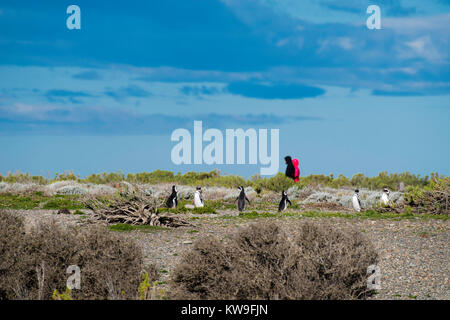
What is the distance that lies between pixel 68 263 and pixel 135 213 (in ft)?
20.6

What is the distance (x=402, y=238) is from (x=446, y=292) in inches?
167

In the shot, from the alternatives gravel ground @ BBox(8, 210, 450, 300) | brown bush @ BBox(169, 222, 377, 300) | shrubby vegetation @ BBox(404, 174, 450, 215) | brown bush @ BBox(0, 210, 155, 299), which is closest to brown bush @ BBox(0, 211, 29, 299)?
brown bush @ BBox(0, 210, 155, 299)

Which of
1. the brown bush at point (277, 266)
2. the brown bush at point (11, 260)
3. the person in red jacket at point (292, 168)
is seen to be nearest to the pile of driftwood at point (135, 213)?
the brown bush at point (11, 260)

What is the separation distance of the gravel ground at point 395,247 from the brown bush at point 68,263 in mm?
797

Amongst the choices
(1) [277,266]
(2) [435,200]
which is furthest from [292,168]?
(1) [277,266]

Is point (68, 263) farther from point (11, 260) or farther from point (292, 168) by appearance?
point (292, 168)

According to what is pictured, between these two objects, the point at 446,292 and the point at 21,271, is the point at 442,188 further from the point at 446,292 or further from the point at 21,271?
the point at 21,271

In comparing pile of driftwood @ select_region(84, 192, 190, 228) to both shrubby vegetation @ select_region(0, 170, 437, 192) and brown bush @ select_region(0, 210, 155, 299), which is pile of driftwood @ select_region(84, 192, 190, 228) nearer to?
brown bush @ select_region(0, 210, 155, 299)

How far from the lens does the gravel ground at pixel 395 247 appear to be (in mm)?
9289

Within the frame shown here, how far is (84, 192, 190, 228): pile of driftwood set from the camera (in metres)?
14.4

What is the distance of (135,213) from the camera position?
14461 millimetres

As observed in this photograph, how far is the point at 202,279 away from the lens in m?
7.72

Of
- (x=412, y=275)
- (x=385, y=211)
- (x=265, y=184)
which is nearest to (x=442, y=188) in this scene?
(x=385, y=211)

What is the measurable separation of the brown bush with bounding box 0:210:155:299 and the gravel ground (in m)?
0.80
